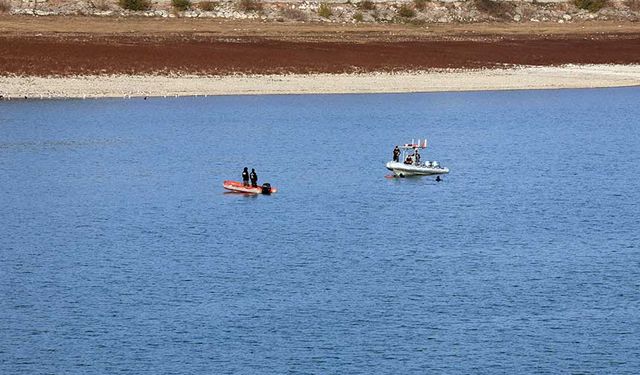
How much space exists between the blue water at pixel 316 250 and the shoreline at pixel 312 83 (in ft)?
30.7

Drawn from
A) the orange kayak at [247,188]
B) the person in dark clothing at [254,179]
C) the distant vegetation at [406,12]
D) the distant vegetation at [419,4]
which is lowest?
the distant vegetation at [406,12]

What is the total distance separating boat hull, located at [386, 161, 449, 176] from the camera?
63.1 m

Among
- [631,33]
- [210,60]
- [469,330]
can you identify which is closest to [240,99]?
[210,60]

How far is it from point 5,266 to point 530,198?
2134cm

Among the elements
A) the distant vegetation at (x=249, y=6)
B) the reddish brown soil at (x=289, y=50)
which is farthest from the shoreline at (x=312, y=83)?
the distant vegetation at (x=249, y=6)

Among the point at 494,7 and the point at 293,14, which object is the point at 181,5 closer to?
the point at 293,14

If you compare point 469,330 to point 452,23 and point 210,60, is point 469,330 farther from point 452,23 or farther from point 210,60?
point 452,23

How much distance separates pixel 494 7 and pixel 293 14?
801 inches

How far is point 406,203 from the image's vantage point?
56.3 meters

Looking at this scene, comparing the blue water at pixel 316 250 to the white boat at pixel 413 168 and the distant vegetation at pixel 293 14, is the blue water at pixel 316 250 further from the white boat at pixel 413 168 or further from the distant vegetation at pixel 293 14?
the distant vegetation at pixel 293 14

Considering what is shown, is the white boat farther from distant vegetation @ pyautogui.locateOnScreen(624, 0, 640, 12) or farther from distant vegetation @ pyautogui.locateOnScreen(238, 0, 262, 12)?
distant vegetation @ pyautogui.locateOnScreen(624, 0, 640, 12)

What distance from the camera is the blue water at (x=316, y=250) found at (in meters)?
36.3

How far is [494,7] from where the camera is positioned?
139875 mm

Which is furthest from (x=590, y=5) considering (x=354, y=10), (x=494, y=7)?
(x=354, y=10)
